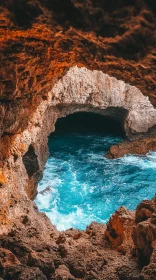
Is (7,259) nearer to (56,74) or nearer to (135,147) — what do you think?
(56,74)

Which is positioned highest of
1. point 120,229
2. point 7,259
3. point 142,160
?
point 7,259

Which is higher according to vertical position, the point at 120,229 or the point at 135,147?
the point at 135,147

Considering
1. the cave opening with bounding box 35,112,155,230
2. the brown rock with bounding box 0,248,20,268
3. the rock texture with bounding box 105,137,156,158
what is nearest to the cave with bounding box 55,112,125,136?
the cave opening with bounding box 35,112,155,230

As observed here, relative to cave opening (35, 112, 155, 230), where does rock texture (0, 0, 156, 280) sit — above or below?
above

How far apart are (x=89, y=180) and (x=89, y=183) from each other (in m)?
0.31

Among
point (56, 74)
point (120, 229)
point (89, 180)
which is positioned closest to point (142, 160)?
point (89, 180)

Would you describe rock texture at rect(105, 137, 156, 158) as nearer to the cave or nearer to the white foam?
the white foam

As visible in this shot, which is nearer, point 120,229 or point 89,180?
point 120,229

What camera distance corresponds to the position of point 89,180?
14.8 m

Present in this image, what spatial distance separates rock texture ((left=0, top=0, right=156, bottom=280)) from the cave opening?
4799 mm

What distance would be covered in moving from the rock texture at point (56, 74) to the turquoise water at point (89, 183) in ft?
15.7

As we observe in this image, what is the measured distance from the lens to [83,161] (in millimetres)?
16953

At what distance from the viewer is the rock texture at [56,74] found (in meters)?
2.77

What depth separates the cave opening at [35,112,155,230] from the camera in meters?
12.2
